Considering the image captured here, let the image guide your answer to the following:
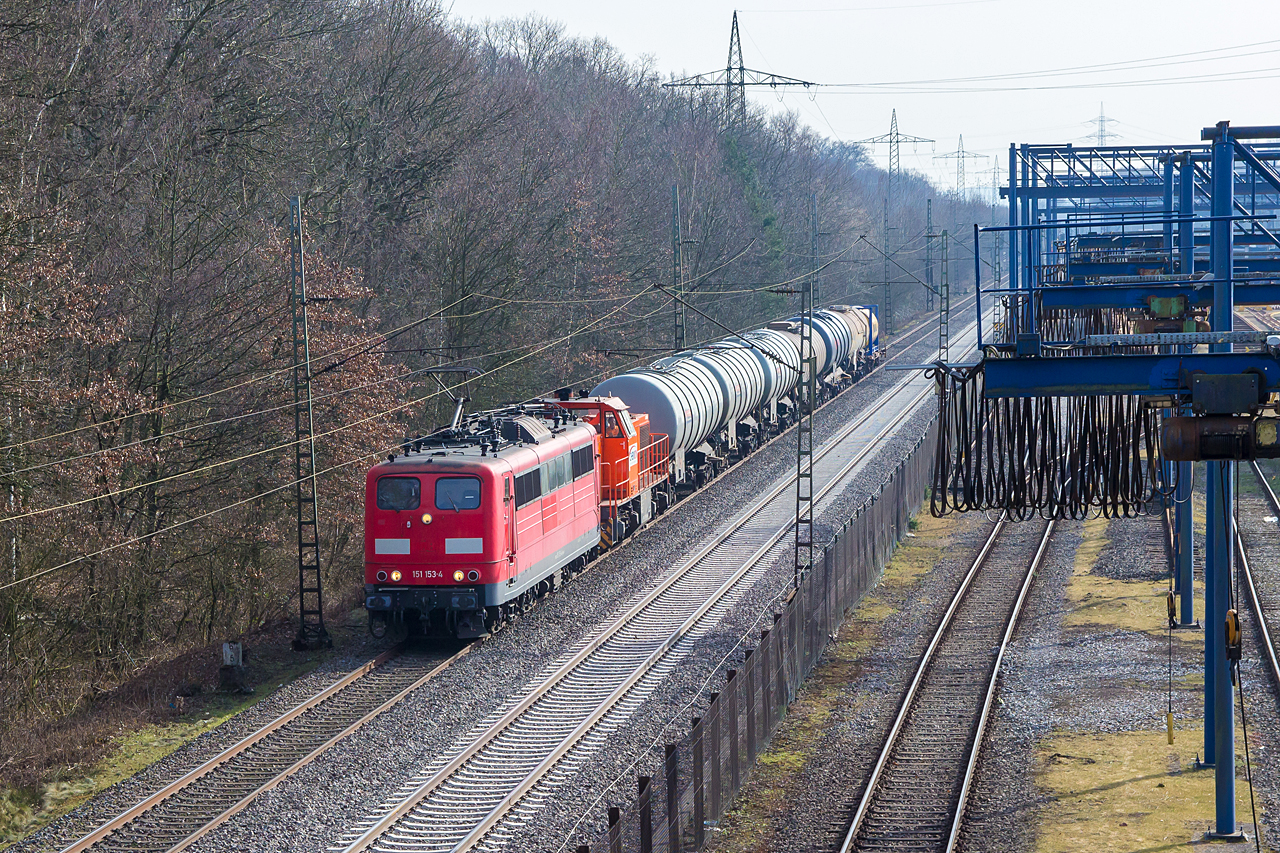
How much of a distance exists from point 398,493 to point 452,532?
107cm

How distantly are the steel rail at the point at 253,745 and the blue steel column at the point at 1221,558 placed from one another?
34.0 ft

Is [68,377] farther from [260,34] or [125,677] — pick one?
[260,34]

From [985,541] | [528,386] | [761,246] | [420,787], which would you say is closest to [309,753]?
[420,787]

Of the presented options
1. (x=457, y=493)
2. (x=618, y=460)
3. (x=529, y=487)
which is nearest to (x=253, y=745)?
(x=457, y=493)

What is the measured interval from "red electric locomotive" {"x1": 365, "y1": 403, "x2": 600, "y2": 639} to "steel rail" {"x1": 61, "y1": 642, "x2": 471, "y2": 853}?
35.2 inches

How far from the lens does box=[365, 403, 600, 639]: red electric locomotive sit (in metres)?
20.3

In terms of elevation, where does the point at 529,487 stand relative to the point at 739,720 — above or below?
above

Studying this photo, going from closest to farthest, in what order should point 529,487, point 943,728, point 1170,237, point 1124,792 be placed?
point 1124,792
point 943,728
point 529,487
point 1170,237

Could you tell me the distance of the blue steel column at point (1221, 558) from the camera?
44.1ft

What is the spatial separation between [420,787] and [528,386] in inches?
1098

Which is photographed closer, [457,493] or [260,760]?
[260,760]

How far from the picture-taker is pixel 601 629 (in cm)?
2217

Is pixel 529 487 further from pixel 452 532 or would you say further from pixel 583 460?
pixel 583 460

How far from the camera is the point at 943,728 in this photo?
56.4ft
